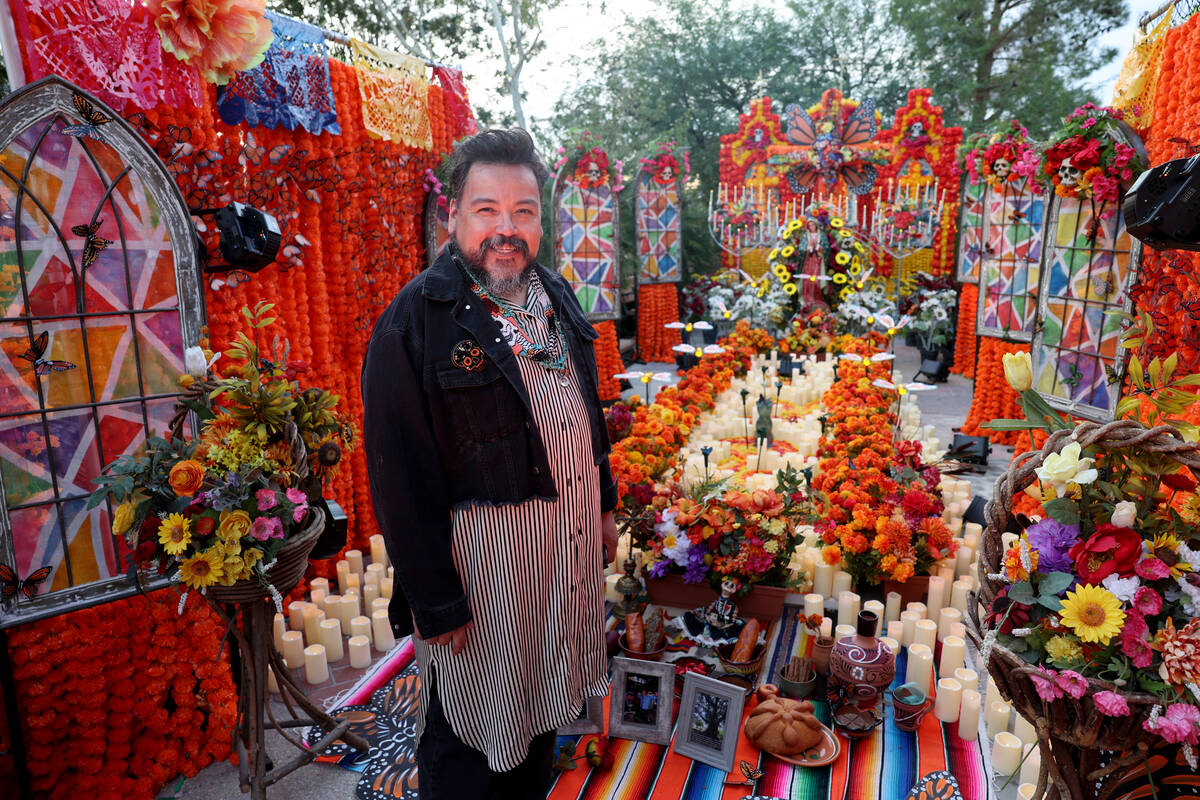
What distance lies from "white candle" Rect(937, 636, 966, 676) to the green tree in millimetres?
18180

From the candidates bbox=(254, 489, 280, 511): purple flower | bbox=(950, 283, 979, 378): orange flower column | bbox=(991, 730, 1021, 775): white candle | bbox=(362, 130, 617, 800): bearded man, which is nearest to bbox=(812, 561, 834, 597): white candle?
bbox=(991, 730, 1021, 775): white candle

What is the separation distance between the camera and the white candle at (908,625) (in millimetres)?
3213

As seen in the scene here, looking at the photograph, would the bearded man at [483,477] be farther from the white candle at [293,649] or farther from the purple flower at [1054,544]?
the white candle at [293,649]

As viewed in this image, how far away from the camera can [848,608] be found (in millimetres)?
3256

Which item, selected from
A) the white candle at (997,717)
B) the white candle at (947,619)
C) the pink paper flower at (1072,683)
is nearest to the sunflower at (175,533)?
the pink paper flower at (1072,683)

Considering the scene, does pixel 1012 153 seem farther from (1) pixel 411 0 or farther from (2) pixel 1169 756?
(1) pixel 411 0

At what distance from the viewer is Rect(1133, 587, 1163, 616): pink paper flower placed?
1436 mm

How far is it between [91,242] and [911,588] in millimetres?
3785

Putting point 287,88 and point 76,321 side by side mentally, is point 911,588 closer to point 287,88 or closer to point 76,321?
point 76,321

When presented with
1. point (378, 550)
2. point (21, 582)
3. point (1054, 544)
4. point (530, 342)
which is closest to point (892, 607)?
point (1054, 544)

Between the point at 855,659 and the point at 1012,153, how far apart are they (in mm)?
5008

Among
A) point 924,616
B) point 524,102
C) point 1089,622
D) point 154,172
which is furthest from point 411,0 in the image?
point 1089,622

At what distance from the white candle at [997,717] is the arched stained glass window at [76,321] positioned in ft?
10.5

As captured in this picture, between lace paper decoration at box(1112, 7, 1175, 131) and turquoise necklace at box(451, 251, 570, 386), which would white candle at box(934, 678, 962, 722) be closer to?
turquoise necklace at box(451, 251, 570, 386)
